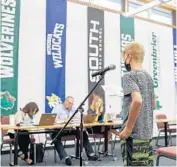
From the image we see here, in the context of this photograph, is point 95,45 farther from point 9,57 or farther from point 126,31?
point 9,57

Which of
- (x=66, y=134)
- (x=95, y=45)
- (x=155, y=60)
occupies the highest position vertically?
(x=95, y=45)

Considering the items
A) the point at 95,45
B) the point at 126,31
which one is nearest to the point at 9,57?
the point at 95,45

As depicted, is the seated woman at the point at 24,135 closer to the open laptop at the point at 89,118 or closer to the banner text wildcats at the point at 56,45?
the open laptop at the point at 89,118

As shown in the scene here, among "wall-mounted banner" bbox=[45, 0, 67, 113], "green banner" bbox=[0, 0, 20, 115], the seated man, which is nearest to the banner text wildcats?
"wall-mounted banner" bbox=[45, 0, 67, 113]

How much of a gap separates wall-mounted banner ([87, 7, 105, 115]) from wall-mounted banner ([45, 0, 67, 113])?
671mm

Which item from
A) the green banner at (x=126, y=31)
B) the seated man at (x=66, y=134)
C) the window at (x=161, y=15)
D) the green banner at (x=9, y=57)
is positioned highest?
the window at (x=161, y=15)

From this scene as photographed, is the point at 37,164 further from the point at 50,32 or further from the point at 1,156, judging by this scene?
the point at 50,32

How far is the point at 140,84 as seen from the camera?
1730 millimetres

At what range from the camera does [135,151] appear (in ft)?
5.62

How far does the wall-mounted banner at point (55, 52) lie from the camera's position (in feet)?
20.0

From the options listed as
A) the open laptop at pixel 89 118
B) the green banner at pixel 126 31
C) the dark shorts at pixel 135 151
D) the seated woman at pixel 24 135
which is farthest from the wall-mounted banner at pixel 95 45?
the dark shorts at pixel 135 151

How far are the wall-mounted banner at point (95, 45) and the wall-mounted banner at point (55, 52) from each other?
67 cm

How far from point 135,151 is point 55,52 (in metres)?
4.73

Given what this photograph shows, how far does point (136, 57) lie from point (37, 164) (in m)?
3.09
